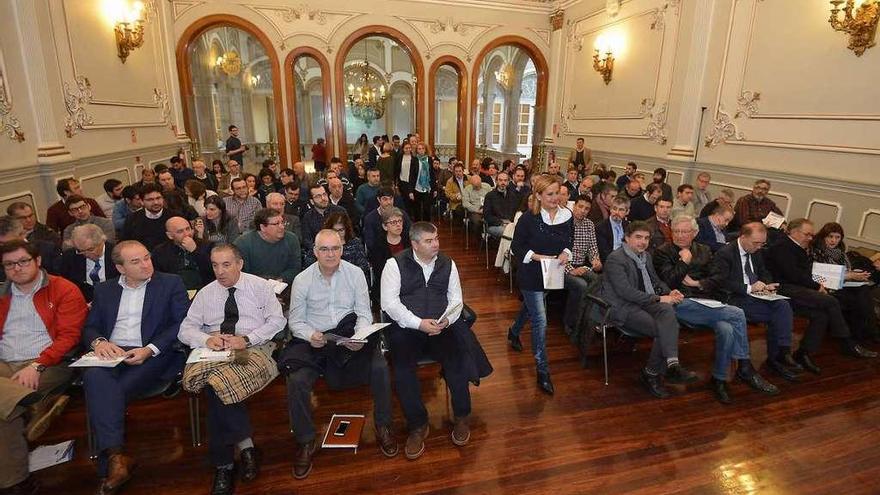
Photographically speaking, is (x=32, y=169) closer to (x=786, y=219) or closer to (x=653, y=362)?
(x=653, y=362)

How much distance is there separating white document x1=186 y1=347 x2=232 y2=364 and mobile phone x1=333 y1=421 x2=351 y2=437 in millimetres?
844

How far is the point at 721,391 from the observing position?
125 inches

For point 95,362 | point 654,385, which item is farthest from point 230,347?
point 654,385

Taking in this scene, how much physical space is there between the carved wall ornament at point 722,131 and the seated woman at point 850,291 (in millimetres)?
2938

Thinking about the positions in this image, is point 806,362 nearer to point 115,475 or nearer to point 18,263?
point 115,475

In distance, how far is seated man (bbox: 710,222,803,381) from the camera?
343 cm

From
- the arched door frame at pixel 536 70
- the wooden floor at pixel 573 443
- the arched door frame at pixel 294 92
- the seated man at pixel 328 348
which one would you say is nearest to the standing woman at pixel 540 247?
the wooden floor at pixel 573 443

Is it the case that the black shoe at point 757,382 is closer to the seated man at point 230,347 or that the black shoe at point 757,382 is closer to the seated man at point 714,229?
the seated man at point 714,229

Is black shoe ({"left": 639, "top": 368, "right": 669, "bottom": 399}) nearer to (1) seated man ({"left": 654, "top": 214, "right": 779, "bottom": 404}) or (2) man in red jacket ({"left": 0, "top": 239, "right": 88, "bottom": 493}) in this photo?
(1) seated man ({"left": 654, "top": 214, "right": 779, "bottom": 404})

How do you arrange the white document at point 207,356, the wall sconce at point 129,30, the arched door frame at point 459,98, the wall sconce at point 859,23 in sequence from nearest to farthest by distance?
1. the white document at point 207,356
2. the wall sconce at point 859,23
3. the wall sconce at point 129,30
4. the arched door frame at point 459,98

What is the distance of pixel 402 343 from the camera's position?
8.86 feet

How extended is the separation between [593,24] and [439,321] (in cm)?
889

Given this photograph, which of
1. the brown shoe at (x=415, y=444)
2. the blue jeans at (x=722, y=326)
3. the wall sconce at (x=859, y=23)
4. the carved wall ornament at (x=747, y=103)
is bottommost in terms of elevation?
the brown shoe at (x=415, y=444)

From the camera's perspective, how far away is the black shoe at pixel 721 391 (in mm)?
3148
